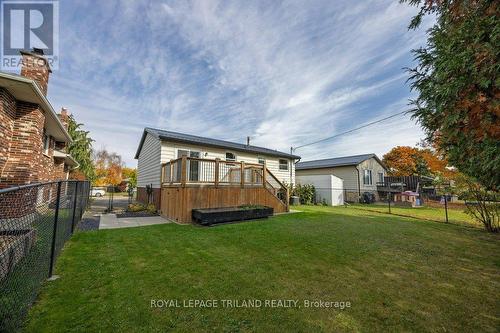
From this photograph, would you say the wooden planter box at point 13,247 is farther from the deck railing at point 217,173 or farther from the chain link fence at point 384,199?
the chain link fence at point 384,199

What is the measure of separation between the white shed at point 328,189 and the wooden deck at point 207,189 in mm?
7192

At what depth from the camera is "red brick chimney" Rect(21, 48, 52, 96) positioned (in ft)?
25.3

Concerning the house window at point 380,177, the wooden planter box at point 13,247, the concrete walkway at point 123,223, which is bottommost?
the concrete walkway at point 123,223

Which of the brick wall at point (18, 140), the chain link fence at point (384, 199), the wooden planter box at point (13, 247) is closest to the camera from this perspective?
the wooden planter box at point (13, 247)

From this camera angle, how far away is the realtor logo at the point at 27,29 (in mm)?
6434

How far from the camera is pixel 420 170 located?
32.5 meters

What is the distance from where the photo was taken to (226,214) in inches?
298

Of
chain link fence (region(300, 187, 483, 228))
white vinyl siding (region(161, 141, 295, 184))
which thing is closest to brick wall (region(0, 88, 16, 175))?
white vinyl siding (region(161, 141, 295, 184))

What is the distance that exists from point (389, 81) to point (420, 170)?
2942cm

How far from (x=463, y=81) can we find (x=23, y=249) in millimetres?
7996

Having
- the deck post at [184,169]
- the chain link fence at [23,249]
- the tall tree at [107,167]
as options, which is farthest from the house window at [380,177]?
the tall tree at [107,167]

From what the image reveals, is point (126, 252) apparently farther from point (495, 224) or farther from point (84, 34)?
point (495, 224)

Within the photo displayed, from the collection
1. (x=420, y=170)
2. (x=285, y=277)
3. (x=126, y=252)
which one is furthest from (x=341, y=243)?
(x=420, y=170)

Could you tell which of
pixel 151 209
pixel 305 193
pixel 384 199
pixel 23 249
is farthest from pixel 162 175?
pixel 384 199
